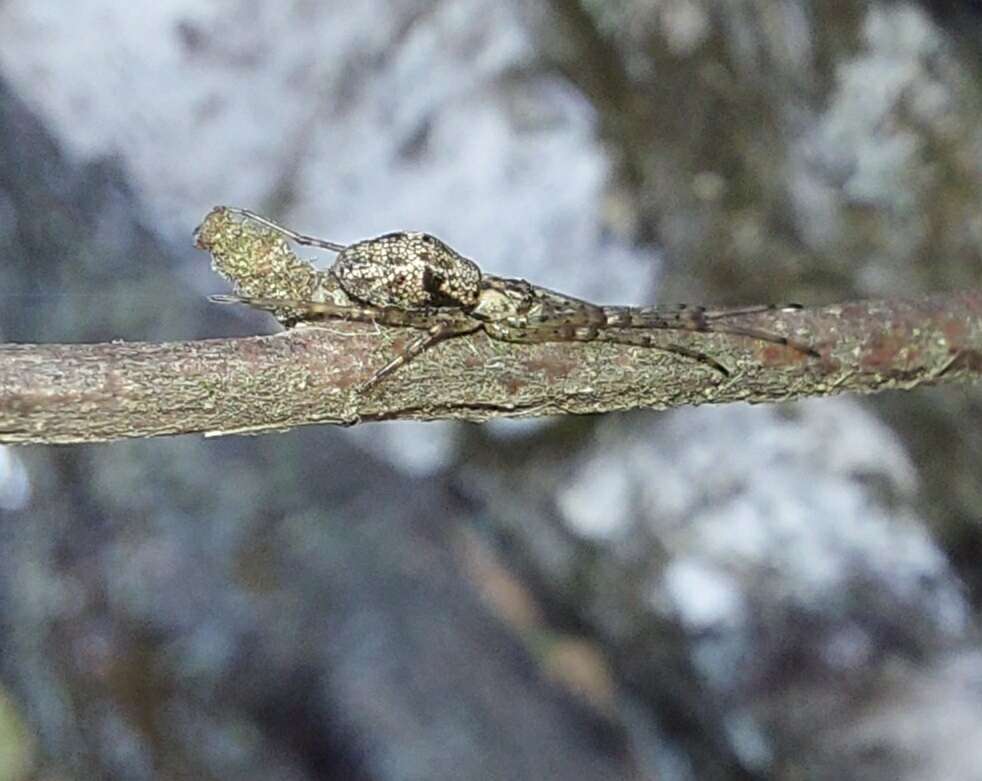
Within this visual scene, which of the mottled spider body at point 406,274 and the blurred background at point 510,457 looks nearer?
the mottled spider body at point 406,274

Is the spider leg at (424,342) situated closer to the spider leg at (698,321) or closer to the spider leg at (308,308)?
the spider leg at (308,308)

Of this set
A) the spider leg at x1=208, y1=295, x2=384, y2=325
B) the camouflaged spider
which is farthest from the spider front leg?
the spider leg at x1=208, y1=295, x2=384, y2=325

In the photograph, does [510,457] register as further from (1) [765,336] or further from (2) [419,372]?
(2) [419,372]

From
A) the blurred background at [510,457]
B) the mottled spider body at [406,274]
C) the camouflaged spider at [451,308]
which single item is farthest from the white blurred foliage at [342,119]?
the mottled spider body at [406,274]

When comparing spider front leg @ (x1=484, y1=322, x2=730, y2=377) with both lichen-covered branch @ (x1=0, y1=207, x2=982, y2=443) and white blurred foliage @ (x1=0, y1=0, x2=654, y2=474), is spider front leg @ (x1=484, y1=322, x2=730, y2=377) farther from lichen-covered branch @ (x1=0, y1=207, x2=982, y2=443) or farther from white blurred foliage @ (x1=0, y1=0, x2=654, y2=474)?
white blurred foliage @ (x1=0, y1=0, x2=654, y2=474)

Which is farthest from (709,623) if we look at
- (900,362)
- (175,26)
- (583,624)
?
(175,26)

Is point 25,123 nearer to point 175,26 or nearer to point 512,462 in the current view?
point 175,26
